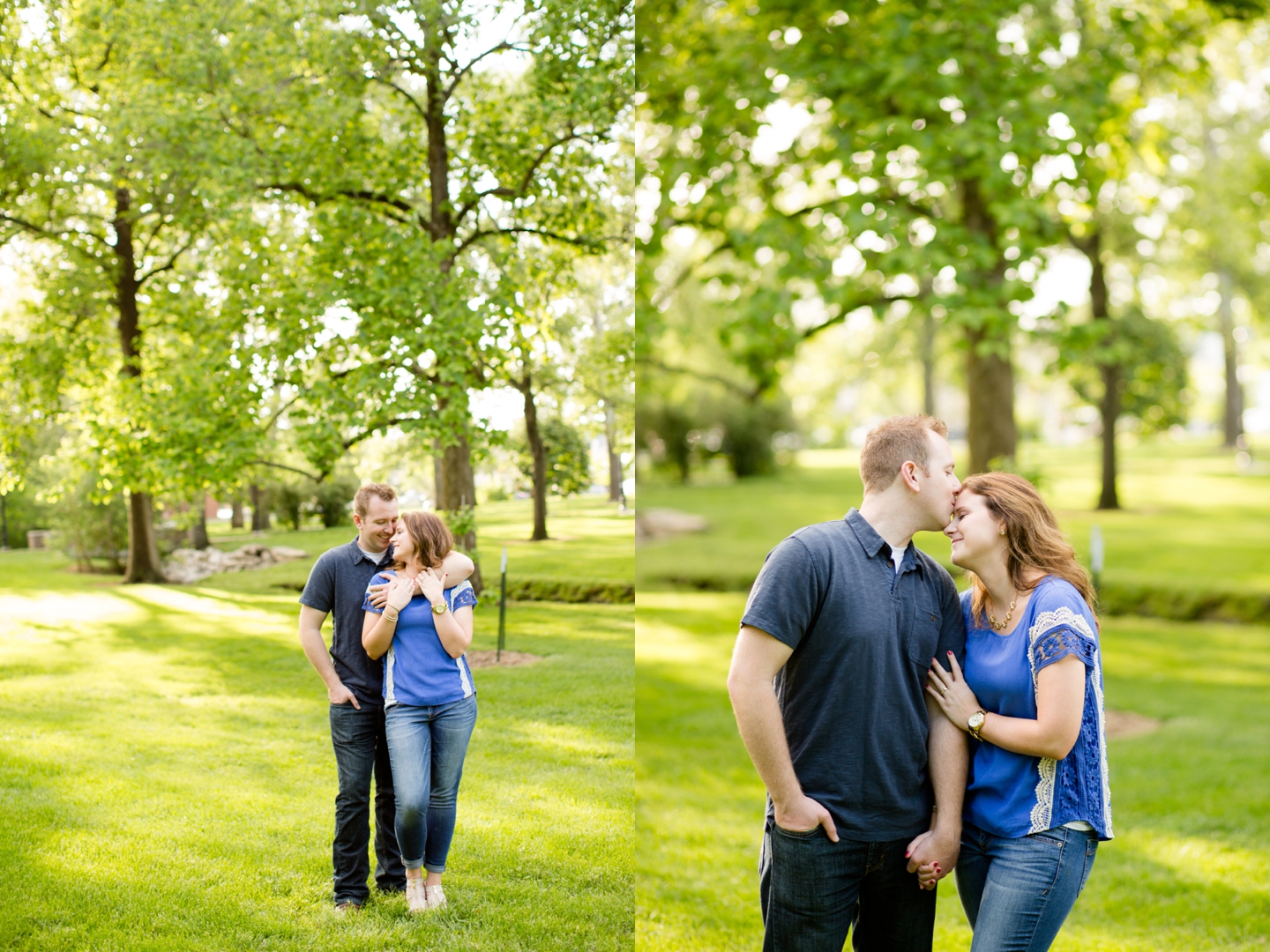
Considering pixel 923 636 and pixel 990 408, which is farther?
pixel 990 408

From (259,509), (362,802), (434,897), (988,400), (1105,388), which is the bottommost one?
(434,897)

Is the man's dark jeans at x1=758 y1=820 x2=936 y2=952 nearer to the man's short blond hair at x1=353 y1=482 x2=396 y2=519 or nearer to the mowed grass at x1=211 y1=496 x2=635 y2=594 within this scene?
the mowed grass at x1=211 y1=496 x2=635 y2=594

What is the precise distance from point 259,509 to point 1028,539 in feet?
8.20

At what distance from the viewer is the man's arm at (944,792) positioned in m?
2.33

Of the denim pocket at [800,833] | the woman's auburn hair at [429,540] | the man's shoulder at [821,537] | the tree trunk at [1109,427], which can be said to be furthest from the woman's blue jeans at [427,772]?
the tree trunk at [1109,427]

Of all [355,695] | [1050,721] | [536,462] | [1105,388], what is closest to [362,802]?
[355,695]

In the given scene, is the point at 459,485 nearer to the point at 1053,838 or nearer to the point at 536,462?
the point at 536,462

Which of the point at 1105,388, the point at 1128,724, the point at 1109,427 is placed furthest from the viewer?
the point at 1105,388

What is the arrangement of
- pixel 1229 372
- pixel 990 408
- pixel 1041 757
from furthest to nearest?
pixel 1229 372, pixel 990 408, pixel 1041 757

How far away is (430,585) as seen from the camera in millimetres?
3072

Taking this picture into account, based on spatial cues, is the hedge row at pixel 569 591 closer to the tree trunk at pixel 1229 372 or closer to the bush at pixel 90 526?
the bush at pixel 90 526

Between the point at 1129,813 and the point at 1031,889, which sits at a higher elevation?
the point at 1031,889

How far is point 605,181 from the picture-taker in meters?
3.78

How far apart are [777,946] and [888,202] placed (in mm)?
6013
